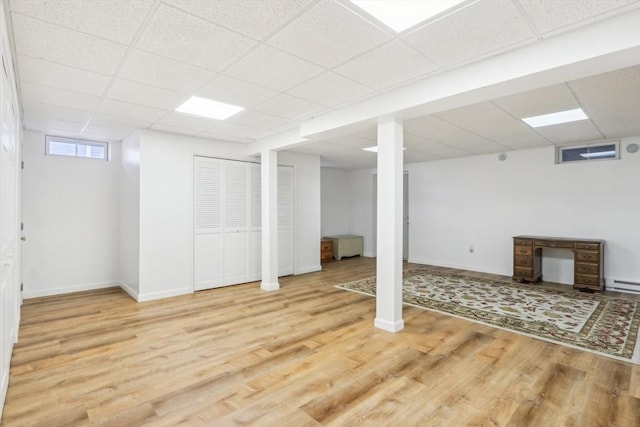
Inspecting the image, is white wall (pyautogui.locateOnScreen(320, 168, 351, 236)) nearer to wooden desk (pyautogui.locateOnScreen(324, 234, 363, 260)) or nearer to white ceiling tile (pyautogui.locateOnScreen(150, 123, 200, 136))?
wooden desk (pyautogui.locateOnScreen(324, 234, 363, 260))

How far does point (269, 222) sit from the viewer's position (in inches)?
211

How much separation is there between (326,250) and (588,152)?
5610mm

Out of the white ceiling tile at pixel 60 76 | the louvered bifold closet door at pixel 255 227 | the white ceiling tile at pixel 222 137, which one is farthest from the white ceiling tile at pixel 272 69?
the louvered bifold closet door at pixel 255 227

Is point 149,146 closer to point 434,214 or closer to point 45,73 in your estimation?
point 45,73

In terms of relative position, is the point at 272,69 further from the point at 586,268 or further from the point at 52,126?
the point at 586,268

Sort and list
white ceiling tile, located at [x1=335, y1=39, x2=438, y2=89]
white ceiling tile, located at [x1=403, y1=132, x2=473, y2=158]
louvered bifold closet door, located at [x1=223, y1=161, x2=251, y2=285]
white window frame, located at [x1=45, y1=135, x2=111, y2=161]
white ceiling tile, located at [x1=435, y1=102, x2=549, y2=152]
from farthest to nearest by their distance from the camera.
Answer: louvered bifold closet door, located at [x1=223, y1=161, x2=251, y2=285]
white ceiling tile, located at [x1=403, y1=132, x2=473, y2=158]
white window frame, located at [x1=45, y1=135, x2=111, y2=161]
white ceiling tile, located at [x1=435, y1=102, x2=549, y2=152]
white ceiling tile, located at [x1=335, y1=39, x2=438, y2=89]

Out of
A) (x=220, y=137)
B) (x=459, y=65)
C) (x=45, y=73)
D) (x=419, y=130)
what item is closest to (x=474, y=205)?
(x=419, y=130)

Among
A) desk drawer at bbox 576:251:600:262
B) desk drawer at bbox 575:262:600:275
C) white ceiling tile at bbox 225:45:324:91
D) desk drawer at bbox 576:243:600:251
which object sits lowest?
desk drawer at bbox 575:262:600:275

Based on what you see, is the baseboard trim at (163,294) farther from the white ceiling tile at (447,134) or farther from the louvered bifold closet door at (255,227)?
the white ceiling tile at (447,134)

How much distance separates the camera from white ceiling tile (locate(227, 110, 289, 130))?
398 centimetres

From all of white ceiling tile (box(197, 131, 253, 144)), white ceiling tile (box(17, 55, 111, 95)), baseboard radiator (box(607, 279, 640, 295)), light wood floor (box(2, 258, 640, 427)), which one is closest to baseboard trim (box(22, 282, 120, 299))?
light wood floor (box(2, 258, 640, 427))

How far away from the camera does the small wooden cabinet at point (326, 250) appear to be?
8.14 meters

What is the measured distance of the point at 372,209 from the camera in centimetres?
910

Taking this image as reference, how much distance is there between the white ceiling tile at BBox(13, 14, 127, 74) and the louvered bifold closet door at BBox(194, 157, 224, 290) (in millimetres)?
2673
